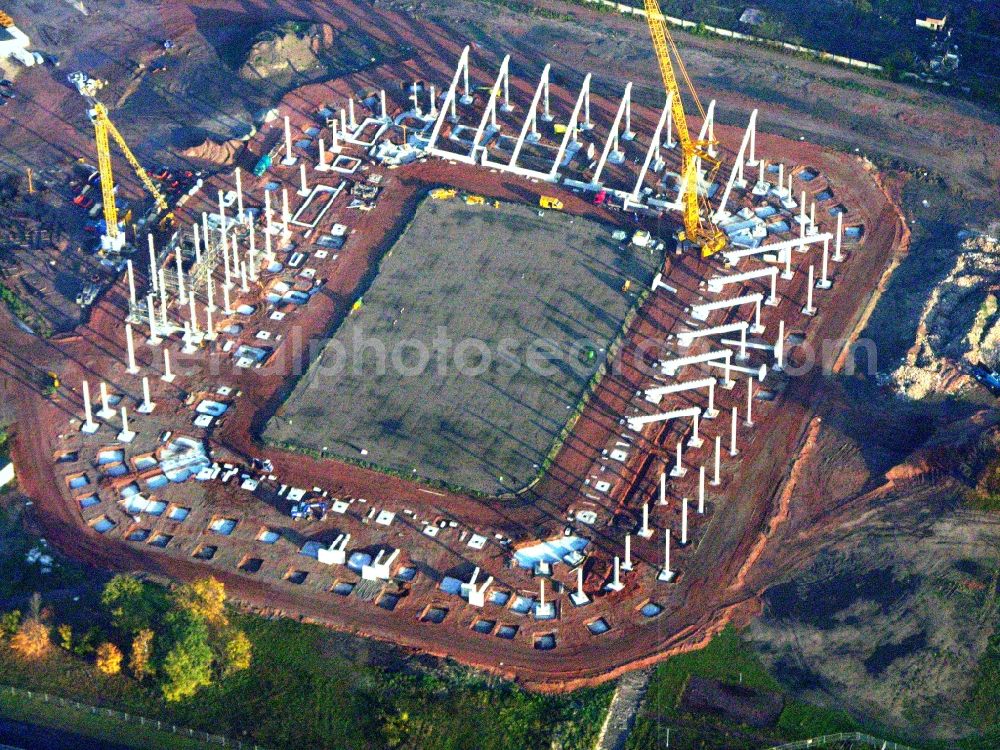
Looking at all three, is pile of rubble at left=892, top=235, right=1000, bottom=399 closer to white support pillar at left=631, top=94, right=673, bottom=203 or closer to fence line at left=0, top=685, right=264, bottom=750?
white support pillar at left=631, top=94, right=673, bottom=203

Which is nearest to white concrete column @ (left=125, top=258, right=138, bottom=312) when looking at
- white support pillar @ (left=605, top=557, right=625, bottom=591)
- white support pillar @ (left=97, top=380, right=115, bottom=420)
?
white support pillar @ (left=97, top=380, right=115, bottom=420)

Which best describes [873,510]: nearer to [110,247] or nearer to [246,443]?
[246,443]

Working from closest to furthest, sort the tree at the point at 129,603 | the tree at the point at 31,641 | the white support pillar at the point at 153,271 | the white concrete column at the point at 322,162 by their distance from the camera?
the tree at the point at 31,641 < the tree at the point at 129,603 < the white support pillar at the point at 153,271 < the white concrete column at the point at 322,162

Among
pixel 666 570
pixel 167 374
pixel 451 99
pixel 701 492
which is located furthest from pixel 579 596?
pixel 451 99

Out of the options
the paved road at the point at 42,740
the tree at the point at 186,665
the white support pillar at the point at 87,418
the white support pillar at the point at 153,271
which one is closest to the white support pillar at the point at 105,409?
the white support pillar at the point at 87,418

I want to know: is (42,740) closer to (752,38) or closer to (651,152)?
(651,152)

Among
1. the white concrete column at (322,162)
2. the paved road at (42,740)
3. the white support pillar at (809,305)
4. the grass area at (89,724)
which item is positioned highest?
the white support pillar at (809,305)

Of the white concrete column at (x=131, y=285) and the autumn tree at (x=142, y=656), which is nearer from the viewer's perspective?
the autumn tree at (x=142, y=656)

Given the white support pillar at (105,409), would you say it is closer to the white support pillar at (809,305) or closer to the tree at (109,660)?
the tree at (109,660)
